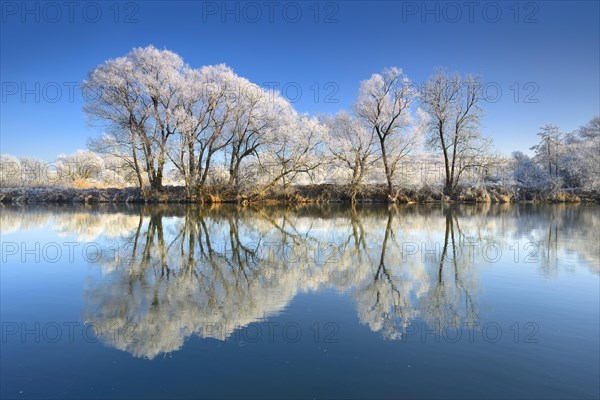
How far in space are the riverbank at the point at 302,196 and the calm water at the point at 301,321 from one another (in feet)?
70.6

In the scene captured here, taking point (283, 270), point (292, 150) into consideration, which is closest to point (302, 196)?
point (292, 150)

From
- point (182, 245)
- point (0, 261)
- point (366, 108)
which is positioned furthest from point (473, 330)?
point (366, 108)

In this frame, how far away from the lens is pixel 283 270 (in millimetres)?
8008

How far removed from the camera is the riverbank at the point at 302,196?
105ft

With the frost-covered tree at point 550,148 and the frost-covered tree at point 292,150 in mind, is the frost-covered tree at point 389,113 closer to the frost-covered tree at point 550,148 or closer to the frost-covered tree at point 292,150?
the frost-covered tree at point 292,150

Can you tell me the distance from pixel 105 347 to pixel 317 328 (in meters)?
2.41

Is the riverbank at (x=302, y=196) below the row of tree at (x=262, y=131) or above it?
below

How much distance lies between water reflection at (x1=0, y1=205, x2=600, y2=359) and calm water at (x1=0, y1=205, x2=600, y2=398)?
40 mm

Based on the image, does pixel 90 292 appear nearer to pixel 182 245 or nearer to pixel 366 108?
pixel 182 245

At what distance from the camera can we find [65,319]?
5.34m

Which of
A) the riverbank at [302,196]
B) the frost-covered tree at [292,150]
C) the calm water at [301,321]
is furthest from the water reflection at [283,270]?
the riverbank at [302,196]

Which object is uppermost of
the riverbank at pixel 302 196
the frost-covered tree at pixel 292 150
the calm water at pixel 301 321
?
the frost-covered tree at pixel 292 150

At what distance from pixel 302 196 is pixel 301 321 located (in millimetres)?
28129

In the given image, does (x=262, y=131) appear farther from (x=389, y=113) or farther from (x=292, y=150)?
(x=389, y=113)
